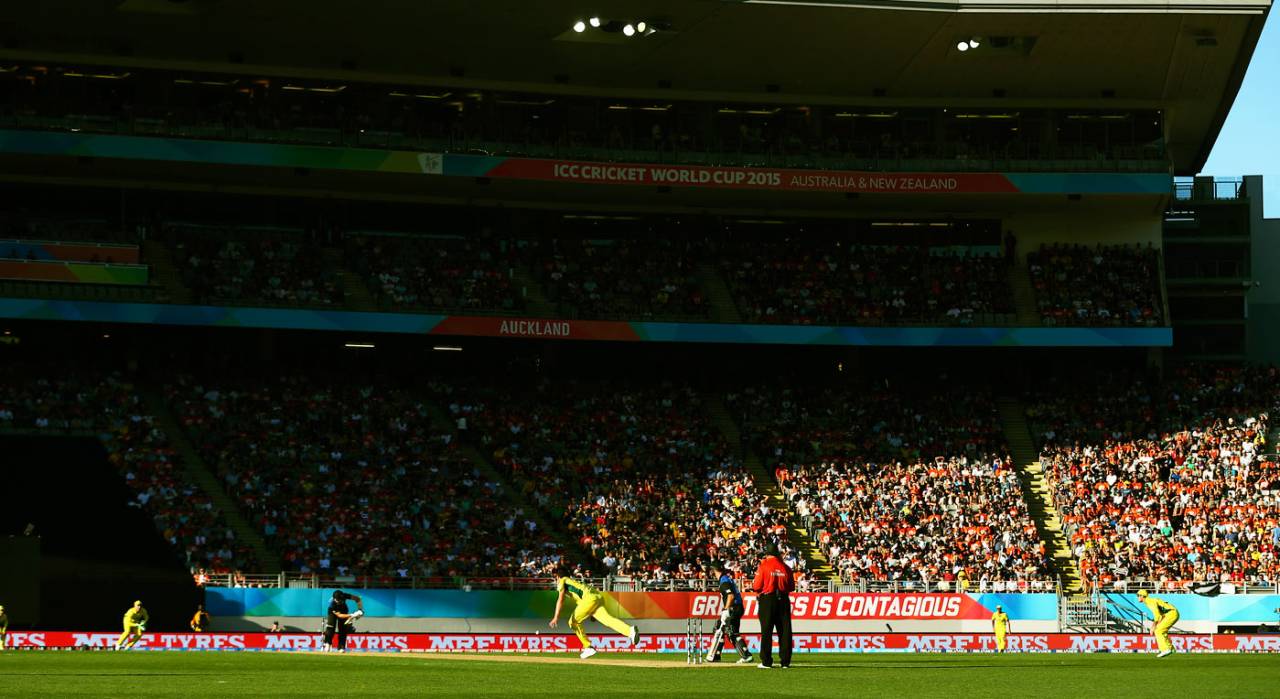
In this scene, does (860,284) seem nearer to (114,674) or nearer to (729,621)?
(729,621)

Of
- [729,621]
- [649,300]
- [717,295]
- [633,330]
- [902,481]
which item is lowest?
[729,621]

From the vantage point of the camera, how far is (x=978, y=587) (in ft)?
155

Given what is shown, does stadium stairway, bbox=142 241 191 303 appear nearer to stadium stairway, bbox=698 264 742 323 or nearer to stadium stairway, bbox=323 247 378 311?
stadium stairway, bbox=323 247 378 311

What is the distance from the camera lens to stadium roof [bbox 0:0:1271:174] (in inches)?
2030

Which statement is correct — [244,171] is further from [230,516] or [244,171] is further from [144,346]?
[230,516]

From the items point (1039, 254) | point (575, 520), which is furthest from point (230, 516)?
point (1039, 254)

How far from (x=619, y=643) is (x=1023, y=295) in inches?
993

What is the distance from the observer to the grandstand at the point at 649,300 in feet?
159

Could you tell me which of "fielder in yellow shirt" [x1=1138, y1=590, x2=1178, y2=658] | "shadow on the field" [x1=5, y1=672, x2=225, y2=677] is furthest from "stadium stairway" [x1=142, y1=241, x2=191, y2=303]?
"fielder in yellow shirt" [x1=1138, y1=590, x2=1178, y2=658]

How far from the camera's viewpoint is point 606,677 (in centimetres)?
2341

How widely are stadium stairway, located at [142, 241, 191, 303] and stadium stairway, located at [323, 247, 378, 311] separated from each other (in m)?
5.11

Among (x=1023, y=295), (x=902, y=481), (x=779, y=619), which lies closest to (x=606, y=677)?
(x=779, y=619)

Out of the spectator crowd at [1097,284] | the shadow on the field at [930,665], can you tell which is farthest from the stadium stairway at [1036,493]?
the shadow on the field at [930,665]

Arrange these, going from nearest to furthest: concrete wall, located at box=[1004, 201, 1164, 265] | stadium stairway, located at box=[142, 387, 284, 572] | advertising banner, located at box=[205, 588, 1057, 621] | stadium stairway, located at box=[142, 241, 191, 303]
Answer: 1. advertising banner, located at box=[205, 588, 1057, 621]
2. stadium stairway, located at box=[142, 387, 284, 572]
3. stadium stairway, located at box=[142, 241, 191, 303]
4. concrete wall, located at box=[1004, 201, 1164, 265]
